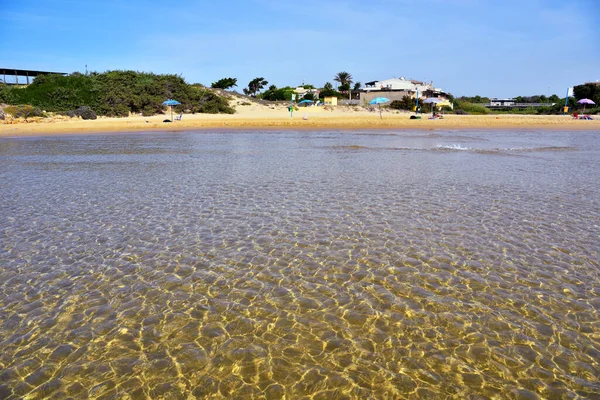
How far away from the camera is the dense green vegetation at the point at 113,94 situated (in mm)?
50219

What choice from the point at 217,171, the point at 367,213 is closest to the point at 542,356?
the point at 367,213

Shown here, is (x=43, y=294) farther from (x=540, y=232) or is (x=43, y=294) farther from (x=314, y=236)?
(x=540, y=232)

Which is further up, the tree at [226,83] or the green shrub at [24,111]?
the tree at [226,83]

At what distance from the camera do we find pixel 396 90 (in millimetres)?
87625

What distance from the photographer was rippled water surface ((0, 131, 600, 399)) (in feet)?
13.8

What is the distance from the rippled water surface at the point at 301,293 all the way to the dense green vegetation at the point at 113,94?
42835 mm

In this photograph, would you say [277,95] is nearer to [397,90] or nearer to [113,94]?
[397,90]

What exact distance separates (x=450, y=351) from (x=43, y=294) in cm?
545

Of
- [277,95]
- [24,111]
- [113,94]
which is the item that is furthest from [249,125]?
[277,95]

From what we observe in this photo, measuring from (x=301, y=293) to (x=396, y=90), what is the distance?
8752cm

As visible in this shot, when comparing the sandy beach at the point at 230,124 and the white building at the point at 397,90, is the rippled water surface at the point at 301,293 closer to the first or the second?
the sandy beach at the point at 230,124

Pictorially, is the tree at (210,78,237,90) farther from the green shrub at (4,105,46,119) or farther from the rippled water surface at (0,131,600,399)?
the rippled water surface at (0,131,600,399)

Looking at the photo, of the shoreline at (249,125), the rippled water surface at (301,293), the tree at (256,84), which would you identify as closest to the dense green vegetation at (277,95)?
the tree at (256,84)

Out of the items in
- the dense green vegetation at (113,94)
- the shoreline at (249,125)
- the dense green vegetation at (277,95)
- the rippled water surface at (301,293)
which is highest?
the dense green vegetation at (277,95)
